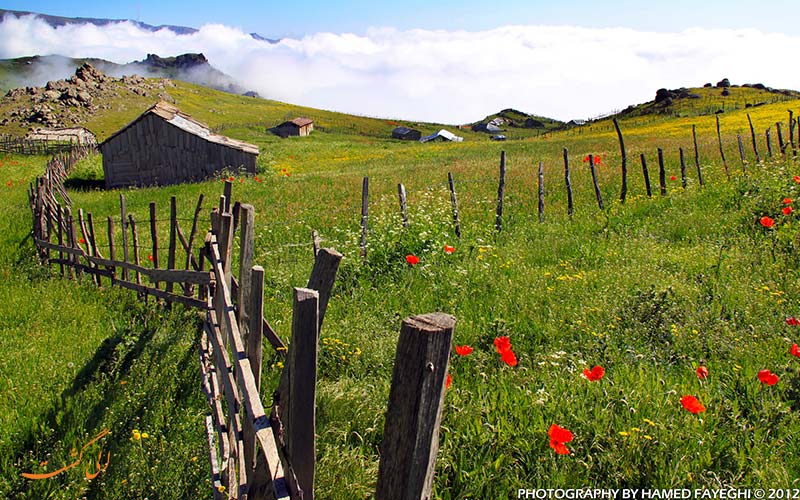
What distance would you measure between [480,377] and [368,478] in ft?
5.79

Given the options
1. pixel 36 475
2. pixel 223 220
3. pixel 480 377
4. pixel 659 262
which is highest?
pixel 223 220

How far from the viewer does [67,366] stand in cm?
580

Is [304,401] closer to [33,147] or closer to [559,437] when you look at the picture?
[559,437]

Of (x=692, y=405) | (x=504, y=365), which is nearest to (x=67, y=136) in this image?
(x=504, y=365)

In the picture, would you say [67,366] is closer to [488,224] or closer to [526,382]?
[526,382]

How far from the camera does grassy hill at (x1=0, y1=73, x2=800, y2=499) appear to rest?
3.71 meters

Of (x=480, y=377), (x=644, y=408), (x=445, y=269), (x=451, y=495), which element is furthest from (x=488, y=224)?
(x=451, y=495)

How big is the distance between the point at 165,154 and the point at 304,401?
106ft

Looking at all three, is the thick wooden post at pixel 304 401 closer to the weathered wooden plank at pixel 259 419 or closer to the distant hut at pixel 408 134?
the weathered wooden plank at pixel 259 419

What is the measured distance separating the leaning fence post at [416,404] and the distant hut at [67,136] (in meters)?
62.5

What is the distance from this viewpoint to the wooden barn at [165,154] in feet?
101

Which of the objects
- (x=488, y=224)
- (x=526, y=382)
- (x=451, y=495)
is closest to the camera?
(x=451, y=495)

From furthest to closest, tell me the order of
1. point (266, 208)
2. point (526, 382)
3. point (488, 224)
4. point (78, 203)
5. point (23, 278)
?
point (78, 203)
point (266, 208)
point (488, 224)
point (23, 278)
point (526, 382)

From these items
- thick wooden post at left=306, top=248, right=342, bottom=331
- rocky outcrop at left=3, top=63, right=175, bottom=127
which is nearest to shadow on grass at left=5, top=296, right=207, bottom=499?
thick wooden post at left=306, top=248, right=342, bottom=331
